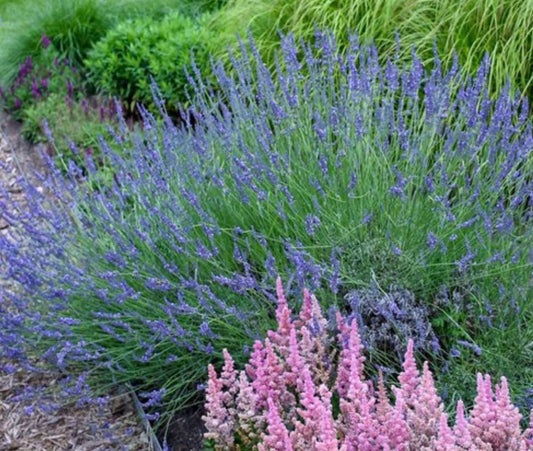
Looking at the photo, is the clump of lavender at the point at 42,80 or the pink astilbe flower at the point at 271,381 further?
the clump of lavender at the point at 42,80

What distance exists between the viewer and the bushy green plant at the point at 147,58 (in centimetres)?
602

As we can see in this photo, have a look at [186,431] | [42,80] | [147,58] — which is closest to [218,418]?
[186,431]

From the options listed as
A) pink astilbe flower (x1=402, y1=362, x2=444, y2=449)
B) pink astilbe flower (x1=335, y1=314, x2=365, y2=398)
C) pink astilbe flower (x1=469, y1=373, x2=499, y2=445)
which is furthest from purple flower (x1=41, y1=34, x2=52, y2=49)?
pink astilbe flower (x1=469, y1=373, x2=499, y2=445)

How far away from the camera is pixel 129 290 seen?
9.37 feet

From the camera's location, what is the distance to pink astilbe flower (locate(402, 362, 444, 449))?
1.99m

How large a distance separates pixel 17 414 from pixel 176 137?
1.37 meters

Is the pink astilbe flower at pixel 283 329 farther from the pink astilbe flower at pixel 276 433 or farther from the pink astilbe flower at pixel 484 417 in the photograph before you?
the pink astilbe flower at pixel 484 417

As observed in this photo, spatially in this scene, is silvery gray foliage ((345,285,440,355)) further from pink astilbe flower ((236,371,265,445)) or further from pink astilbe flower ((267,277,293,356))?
pink astilbe flower ((236,371,265,445))

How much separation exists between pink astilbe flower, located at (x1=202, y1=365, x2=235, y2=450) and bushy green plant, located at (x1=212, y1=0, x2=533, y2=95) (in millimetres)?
2215

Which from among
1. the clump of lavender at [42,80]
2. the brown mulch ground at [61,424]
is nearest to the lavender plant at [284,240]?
the brown mulch ground at [61,424]

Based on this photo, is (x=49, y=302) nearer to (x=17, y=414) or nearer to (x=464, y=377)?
(x=17, y=414)

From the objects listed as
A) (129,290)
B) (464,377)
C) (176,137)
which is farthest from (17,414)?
(464,377)

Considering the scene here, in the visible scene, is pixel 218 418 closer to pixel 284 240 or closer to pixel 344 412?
pixel 344 412

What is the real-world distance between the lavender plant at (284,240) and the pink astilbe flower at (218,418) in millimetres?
403
